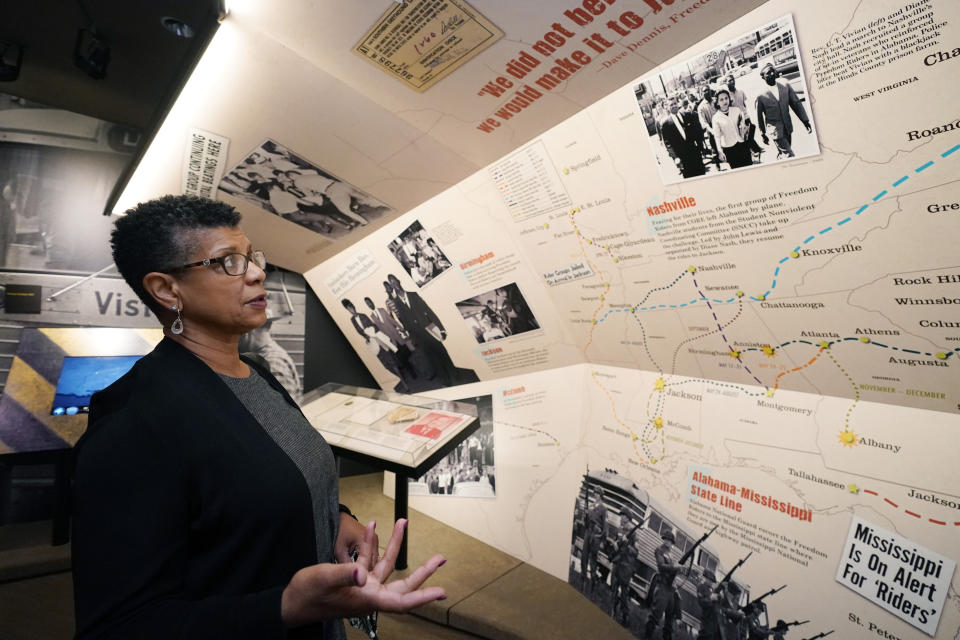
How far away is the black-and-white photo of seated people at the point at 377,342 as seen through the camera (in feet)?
12.0

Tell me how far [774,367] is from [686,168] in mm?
731

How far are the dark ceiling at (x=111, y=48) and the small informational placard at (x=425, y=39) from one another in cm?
99

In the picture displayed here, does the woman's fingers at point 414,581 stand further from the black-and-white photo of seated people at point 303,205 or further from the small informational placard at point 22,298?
the small informational placard at point 22,298

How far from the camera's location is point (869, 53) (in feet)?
3.81

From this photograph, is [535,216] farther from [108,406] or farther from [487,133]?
[108,406]

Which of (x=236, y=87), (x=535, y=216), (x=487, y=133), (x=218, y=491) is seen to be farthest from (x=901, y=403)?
(x=236, y=87)

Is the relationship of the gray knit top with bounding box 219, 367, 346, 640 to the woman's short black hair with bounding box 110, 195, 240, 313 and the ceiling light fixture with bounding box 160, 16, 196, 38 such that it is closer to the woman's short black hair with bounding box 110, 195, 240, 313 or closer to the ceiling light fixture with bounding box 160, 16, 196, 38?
the woman's short black hair with bounding box 110, 195, 240, 313

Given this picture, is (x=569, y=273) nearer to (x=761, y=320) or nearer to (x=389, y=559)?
(x=761, y=320)

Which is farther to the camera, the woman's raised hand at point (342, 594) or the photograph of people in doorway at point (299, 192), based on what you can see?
the photograph of people in doorway at point (299, 192)

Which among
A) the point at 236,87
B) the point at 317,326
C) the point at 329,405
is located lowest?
the point at 329,405

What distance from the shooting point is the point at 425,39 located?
160cm

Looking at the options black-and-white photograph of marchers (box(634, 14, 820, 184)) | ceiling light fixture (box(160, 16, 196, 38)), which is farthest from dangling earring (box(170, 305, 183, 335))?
ceiling light fixture (box(160, 16, 196, 38))

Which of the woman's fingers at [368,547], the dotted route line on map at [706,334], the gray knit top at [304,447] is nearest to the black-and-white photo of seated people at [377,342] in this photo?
the dotted route line on map at [706,334]

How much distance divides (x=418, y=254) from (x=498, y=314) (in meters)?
0.56
